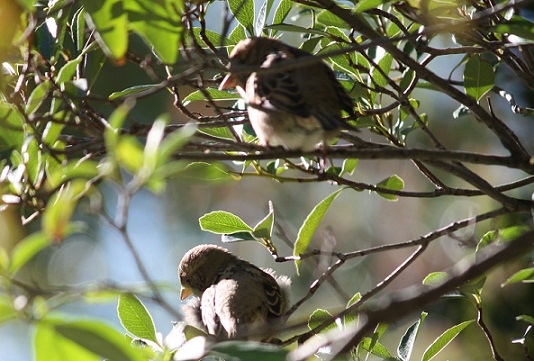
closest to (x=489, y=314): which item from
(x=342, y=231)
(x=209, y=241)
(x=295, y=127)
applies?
(x=295, y=127)

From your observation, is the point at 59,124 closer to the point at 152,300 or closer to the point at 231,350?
the point at 152,300

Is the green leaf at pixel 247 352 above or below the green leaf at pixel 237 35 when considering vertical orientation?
below

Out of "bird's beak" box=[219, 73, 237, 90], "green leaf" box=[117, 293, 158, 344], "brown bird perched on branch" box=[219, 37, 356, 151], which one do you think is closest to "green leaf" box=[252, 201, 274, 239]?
"brown bird perched on branch" box=[219, 37, 356, 151]

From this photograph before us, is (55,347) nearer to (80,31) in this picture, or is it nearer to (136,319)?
(136,319)

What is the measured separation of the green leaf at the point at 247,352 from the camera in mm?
1958

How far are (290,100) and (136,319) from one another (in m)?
1.20

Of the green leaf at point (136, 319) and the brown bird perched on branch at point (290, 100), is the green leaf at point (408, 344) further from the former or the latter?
the green leaf at point (136, 319)

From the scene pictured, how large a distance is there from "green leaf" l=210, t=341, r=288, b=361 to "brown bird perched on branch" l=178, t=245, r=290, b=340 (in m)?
2.10

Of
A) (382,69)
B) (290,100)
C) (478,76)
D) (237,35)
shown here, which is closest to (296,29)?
(290,100)

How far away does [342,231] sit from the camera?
29.0 ft

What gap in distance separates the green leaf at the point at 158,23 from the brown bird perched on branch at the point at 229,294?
6.81ft

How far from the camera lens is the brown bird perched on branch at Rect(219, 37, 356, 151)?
136 inches

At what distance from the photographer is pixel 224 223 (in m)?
3.86

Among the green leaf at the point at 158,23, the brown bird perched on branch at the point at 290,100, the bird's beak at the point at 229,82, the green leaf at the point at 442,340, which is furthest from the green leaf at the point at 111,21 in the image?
the green leaf at the point at 442,340
